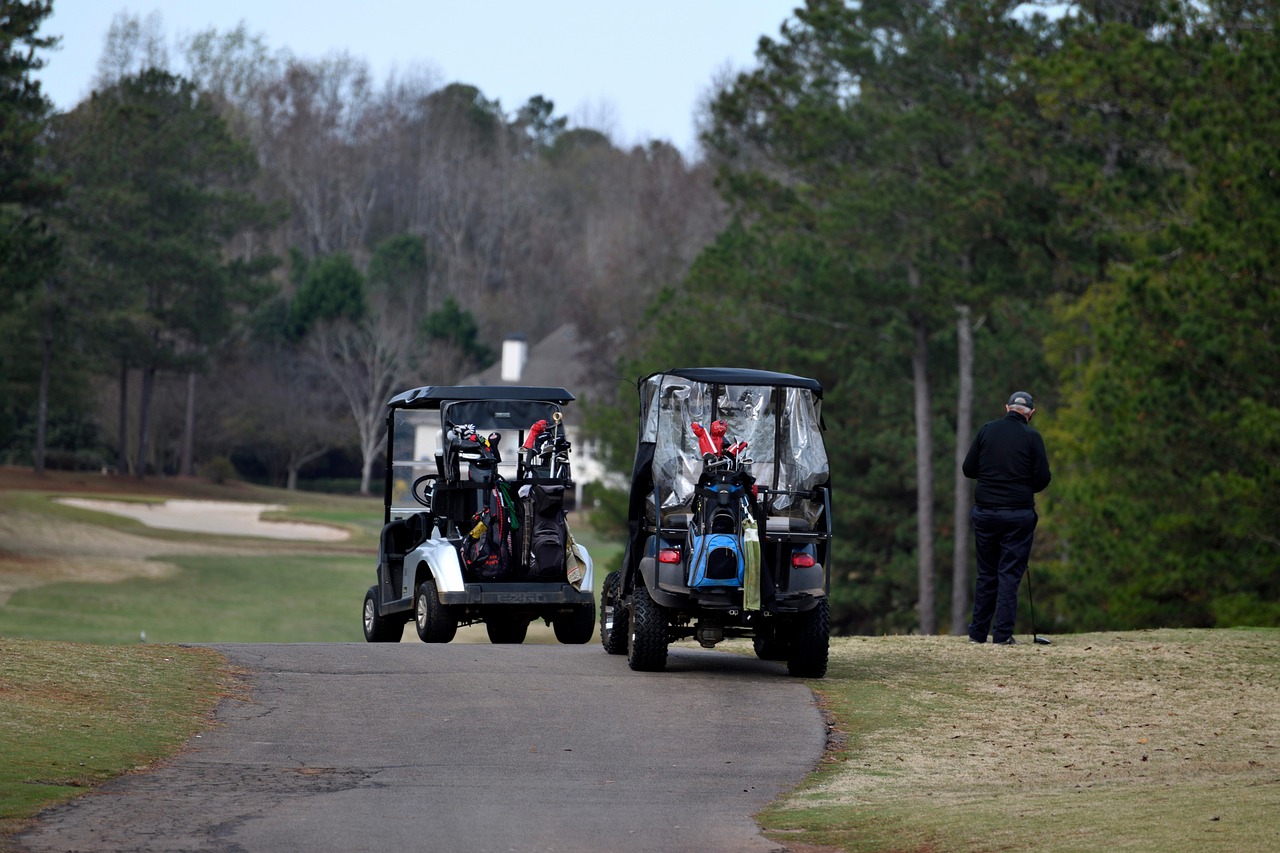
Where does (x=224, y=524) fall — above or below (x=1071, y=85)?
below

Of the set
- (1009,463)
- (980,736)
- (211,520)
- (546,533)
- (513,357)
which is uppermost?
(513,357)

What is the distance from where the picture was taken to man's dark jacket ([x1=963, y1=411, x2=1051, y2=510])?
14734mm

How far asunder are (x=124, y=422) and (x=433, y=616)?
59736 millimetres

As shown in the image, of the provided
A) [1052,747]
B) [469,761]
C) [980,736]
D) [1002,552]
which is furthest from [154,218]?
[1052,747]

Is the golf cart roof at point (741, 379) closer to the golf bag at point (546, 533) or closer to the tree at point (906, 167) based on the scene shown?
the golf bag at point (546, 533)

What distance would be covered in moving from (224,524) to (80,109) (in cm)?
2279

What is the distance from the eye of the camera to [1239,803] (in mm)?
8305

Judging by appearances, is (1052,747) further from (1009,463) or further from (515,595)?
(515,595)

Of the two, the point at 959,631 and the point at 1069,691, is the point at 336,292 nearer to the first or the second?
the point at 959,631

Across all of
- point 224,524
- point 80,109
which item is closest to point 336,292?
point 80,109

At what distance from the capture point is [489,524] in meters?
15.9

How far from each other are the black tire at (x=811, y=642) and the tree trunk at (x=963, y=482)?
25.0 m

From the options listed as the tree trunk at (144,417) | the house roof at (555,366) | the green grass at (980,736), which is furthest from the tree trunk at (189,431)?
the green grass at (980,736)

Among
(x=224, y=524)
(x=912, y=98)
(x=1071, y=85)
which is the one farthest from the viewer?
(x=224, y=524)
